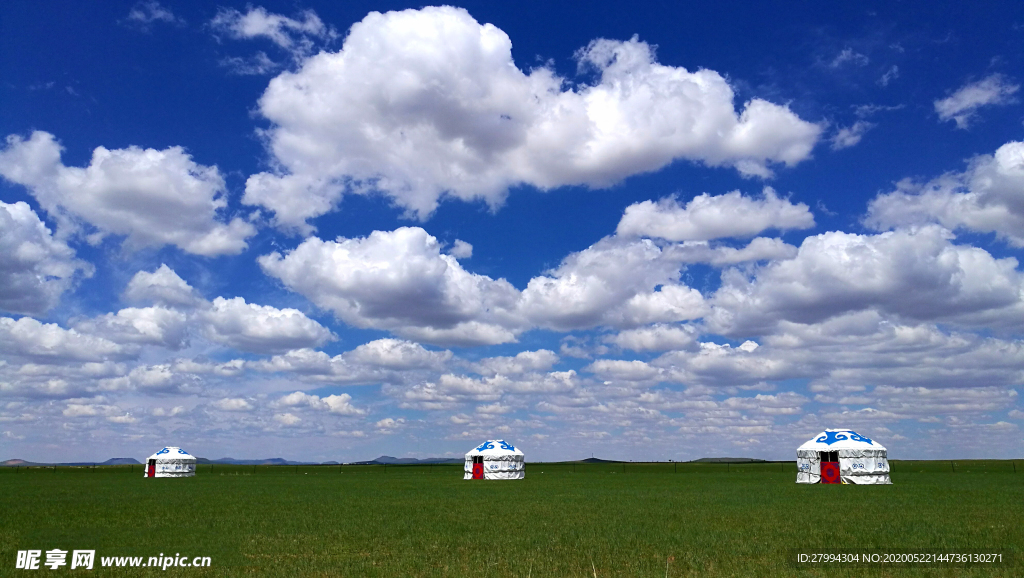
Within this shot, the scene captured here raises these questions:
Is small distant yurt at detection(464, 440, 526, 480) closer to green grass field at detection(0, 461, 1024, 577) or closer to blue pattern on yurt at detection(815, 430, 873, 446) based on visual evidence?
blue pattern on yurt at detection(815, 430, 873, 446)

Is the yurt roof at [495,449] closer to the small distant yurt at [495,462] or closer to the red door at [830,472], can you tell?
the small distant yurt at [495,462]

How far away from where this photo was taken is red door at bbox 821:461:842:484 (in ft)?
149

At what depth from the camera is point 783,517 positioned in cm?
2300

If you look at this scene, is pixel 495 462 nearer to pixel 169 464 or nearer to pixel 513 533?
pixel 169 464

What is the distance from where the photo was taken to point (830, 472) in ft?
150

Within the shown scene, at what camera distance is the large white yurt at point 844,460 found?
44.6 meters

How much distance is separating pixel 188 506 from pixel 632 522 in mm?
Answer: 19467

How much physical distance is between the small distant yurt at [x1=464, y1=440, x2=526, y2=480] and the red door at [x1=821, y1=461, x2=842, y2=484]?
2477 centimetres

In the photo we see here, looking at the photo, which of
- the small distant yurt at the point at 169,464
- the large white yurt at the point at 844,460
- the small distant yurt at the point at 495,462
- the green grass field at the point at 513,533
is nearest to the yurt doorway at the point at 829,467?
the large white yurt at the point at 844,460

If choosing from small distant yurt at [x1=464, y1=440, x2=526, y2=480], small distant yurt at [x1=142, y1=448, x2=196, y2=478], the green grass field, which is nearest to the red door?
the green grass field

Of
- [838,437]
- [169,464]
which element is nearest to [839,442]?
[838,437]

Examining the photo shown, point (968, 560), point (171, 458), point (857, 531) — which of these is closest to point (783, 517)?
point (857, 531)

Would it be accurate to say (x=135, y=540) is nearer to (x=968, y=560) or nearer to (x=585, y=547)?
(x=585, y=547)

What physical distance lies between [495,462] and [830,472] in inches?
1040
